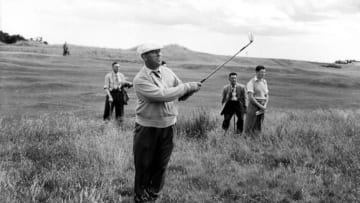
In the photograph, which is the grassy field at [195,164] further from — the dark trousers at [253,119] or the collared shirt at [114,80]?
the collared shirt at [114,80]

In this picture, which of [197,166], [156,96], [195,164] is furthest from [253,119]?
[156,96]

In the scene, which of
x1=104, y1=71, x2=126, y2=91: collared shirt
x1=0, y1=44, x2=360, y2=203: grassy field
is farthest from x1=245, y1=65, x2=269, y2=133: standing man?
x1=104, y1=71, x2=126, y2=91: collared shirt

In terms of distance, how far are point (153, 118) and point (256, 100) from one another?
5620 mm

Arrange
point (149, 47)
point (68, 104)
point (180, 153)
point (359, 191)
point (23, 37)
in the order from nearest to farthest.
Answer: point (149, 47) → point (359, 191) → point (180, 153) → point (68, 104) → point (23, 37)

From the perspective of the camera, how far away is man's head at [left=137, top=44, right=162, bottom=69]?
5223 mm

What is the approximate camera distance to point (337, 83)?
42.6 m

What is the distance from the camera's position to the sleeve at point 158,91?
17.0 feet

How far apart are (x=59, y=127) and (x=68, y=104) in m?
9.91

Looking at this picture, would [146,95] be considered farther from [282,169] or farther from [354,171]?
[354,171]

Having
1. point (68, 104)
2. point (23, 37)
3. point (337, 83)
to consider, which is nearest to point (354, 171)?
point (68, 104)

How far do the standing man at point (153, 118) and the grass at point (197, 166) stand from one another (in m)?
0.47

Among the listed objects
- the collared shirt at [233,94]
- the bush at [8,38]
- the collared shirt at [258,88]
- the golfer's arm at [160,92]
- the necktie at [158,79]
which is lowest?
the collared shirt at [233,94]

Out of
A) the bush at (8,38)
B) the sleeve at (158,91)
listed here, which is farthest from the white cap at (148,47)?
the bush at (8,38)

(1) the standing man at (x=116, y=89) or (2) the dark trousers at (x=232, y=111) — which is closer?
(2) the dark trousers at (x=232, y=111)
